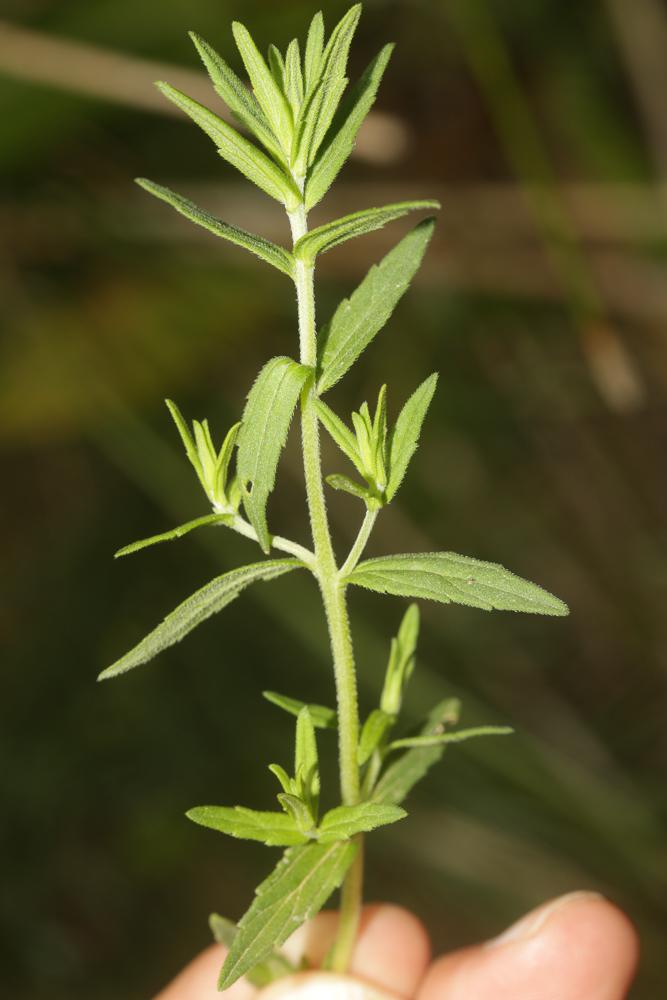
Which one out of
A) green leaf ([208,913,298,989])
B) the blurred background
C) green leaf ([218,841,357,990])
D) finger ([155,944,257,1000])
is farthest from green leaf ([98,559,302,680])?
the blurred background

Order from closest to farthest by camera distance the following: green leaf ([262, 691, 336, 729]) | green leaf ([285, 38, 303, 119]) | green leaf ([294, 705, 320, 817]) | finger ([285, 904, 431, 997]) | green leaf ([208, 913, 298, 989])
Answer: green leaf ([285, 38, 303, 119])
green leaf ([294, 705, 320, 817])
green leaf ([262, 691, 336, 729])
green leaf ([208, 913, 298, 989])
finger ([285, 904, 431, 997])

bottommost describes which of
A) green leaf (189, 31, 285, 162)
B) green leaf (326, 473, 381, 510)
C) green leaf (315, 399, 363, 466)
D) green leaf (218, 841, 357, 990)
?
green leaf (218, 841, 357, 990)

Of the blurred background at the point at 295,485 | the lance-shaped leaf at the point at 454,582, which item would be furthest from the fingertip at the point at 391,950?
the blurred background at the point at 295,485

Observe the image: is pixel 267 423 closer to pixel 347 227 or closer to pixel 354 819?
pixel 347 227

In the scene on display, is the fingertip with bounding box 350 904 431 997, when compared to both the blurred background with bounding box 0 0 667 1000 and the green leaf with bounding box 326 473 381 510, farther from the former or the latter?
the blurred background with bounding box 0 0 667 1000

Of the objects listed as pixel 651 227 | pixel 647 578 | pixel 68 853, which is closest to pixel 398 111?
pixel 651 227

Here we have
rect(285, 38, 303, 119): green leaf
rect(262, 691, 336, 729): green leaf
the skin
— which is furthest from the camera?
the skin

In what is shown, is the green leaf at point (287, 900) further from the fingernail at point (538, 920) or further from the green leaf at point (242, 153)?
the green leaf at point (242, 153)
